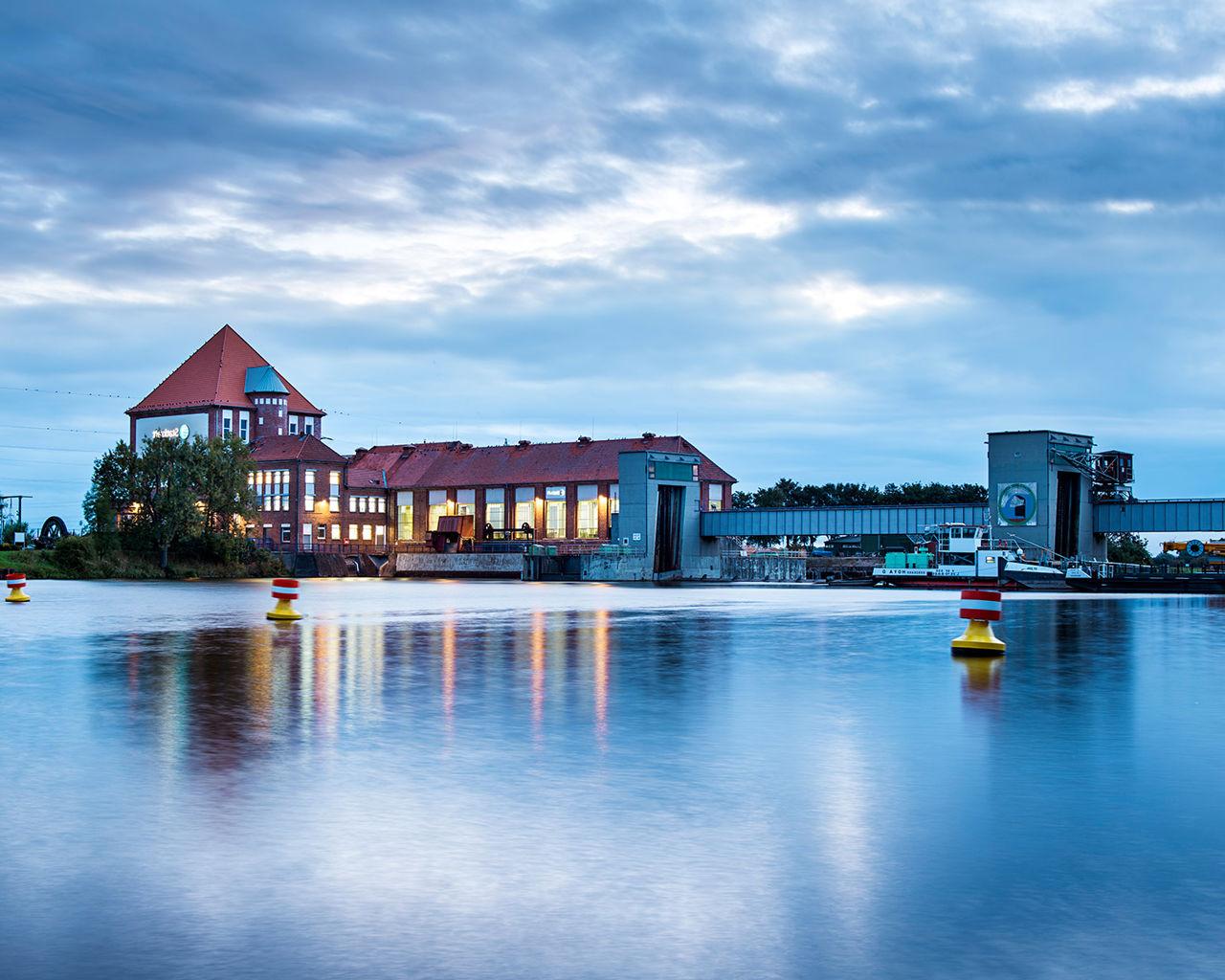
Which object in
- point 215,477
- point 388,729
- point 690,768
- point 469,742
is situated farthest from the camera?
point 215,477

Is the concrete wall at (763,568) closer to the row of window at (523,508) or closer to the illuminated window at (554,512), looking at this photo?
the row of window at (523,508)

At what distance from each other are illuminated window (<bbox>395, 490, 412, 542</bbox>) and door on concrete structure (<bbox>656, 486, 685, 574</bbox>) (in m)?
43.0

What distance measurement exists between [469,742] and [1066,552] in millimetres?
83306

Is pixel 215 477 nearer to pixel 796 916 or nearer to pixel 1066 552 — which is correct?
pixel 1066 552

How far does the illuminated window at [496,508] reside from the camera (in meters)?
139

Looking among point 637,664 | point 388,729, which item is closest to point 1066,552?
point 637,664

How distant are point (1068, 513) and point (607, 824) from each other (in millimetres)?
86911

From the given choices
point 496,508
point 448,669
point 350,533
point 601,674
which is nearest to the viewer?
point 601,674

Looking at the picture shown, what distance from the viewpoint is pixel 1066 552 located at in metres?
89.6

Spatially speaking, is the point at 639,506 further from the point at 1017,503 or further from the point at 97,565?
the point at 97,565

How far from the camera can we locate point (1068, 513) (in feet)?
295

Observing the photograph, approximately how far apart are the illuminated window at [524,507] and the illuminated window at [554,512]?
57.1 inches

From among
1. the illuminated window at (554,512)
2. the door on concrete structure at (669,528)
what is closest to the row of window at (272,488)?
the illuminated window at (554,512)

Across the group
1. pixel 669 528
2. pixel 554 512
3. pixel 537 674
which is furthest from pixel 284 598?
pixel 554 512
